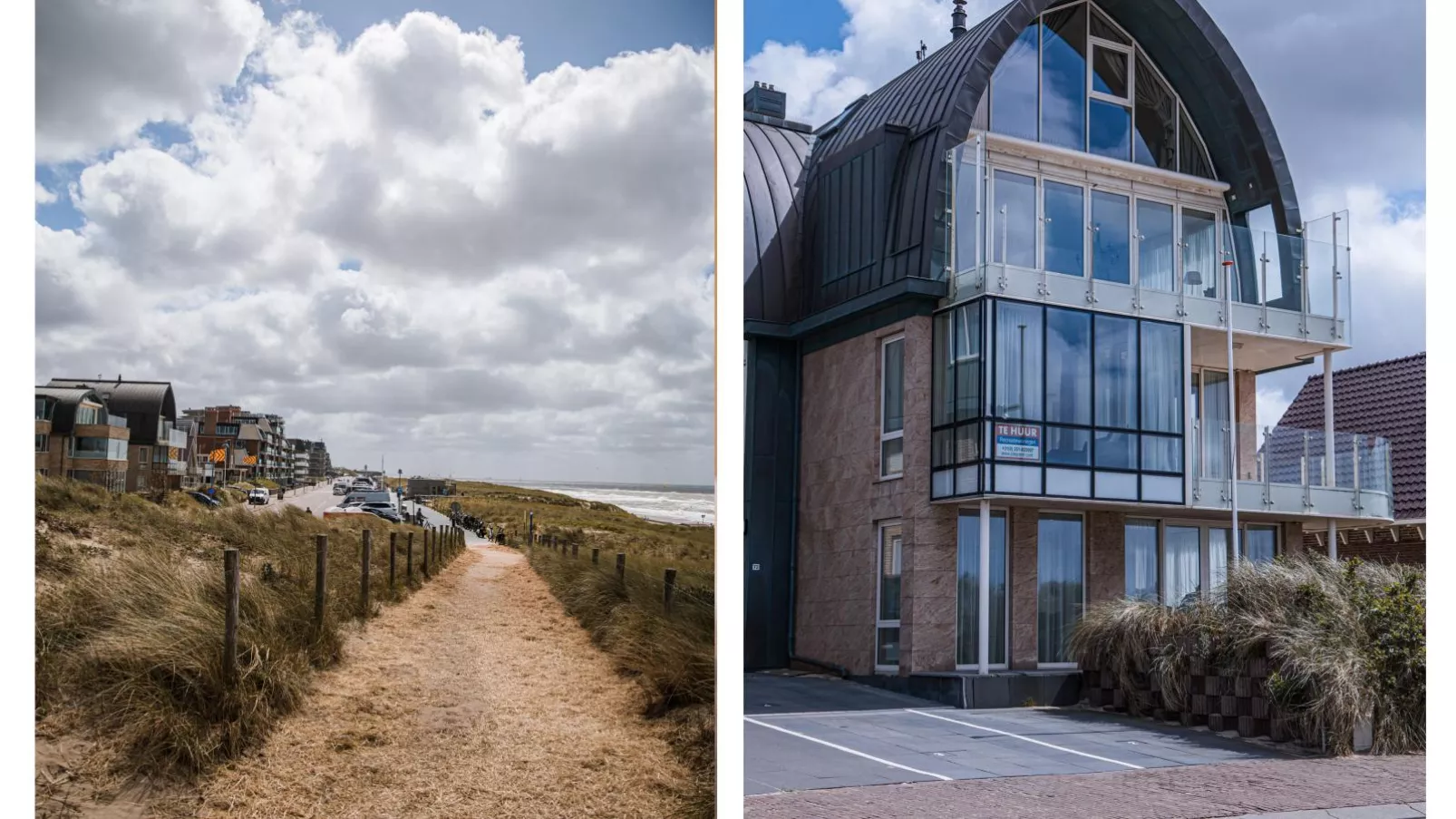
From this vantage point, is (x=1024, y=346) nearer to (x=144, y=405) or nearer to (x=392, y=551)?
(x=392, y=551)

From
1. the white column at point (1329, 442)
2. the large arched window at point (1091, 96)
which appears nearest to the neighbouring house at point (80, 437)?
the large arched window at point (1091, 96)

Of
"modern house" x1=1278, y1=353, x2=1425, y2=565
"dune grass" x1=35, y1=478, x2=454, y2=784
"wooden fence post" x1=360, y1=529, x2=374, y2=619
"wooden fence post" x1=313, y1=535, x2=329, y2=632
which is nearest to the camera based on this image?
"dune grass" x1=35, y1=478, x2=454, y2=784

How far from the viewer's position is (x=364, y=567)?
369cm

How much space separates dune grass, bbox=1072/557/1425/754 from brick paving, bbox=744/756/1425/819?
631mm

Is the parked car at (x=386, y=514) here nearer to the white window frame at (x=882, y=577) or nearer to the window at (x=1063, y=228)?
the white window frame at (x=882, y=577)

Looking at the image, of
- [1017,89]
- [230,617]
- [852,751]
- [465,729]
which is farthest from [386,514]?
[1017,89]

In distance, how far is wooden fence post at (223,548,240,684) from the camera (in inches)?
127

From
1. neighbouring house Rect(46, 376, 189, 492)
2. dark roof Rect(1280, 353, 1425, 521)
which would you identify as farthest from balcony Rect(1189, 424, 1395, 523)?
neighbouring house Rect(46, 376, 189, 492)

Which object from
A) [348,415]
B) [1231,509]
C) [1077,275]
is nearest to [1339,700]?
[1231,509]

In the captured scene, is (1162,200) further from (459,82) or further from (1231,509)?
(459,82)

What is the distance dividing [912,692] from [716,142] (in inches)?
300

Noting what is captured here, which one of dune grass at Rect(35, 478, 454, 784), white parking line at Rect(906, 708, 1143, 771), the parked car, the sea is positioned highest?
the sea

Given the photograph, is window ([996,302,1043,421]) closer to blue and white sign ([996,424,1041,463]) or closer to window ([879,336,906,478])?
blue and white sign ([996,424,1041,463])

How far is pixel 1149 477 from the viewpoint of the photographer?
11.2 m
